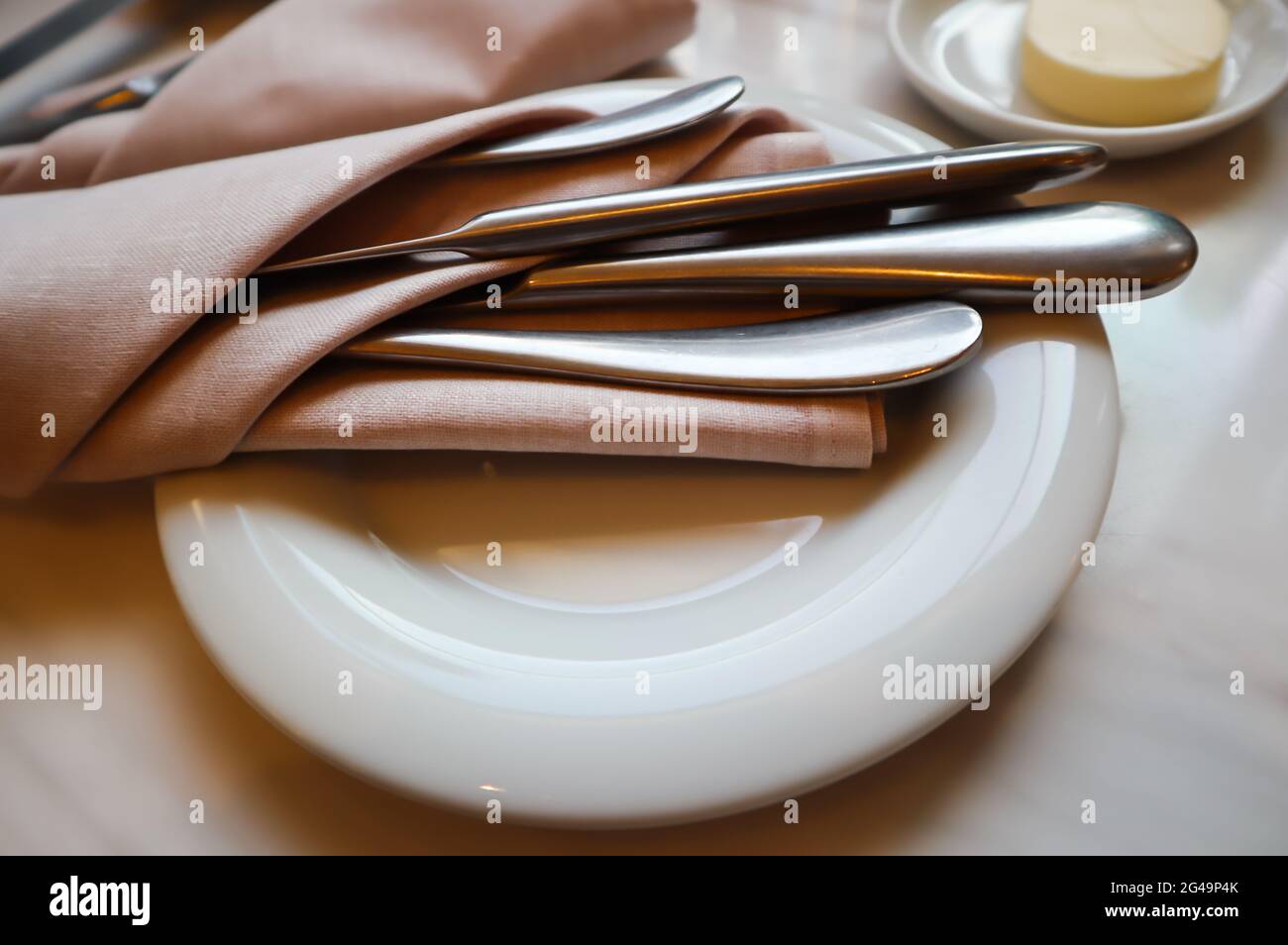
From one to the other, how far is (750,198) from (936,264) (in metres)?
0.07

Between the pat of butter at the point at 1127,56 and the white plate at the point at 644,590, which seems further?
the pat of butter at the point at 1127,56

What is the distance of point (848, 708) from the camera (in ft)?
0.86

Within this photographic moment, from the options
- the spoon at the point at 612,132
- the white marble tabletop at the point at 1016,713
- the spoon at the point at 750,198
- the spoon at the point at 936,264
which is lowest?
the white marble tabletop at the point at 1016,713

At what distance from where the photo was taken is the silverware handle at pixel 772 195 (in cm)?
36

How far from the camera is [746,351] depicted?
1.16 feet

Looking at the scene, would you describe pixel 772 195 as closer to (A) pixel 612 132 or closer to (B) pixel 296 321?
(A) pixel 612 132

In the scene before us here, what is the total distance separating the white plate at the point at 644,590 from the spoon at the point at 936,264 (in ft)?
0.06

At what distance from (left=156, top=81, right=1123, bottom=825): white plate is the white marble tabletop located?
4cm

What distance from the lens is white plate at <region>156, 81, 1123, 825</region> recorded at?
260 millimetres
